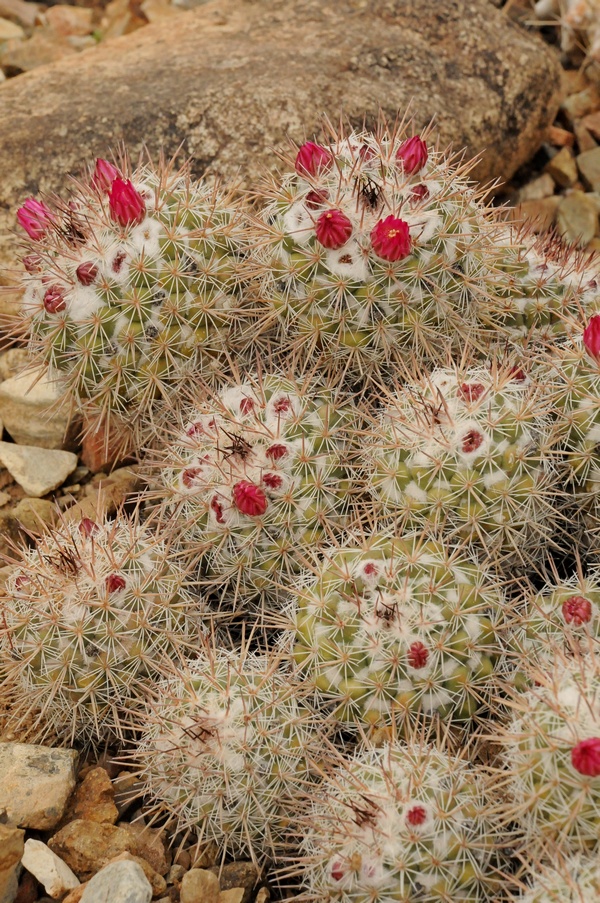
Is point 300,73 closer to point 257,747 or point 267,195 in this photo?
point 267,195

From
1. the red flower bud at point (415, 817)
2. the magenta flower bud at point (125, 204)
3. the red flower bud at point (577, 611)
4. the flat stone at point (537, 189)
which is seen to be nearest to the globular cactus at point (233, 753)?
the red flower bud at point (415, 817)

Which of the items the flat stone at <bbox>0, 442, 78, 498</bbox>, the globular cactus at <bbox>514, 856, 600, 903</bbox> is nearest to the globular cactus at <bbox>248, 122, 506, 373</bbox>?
the flat stone at <bbox>0, 442, 78, 498</bbox>

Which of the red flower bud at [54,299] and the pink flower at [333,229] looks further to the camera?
the red flower bud at [54,299]

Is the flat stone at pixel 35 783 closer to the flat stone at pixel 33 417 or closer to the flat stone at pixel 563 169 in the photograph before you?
the flat stone at pixel 33 417

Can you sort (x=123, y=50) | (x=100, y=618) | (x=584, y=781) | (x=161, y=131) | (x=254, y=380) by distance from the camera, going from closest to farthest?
(x=584, y=781)
(x=100, y=618)
(x=254, y=380)
(x=161, y=131)
(x=123, y=50)

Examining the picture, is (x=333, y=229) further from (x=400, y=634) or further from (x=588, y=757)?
(x=588, y=757)

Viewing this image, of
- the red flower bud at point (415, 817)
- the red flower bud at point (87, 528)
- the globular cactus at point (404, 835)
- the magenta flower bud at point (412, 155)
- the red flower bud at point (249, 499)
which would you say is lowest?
the globular cactus at point (404, 835)

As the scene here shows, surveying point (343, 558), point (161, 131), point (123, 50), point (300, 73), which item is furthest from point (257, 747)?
point (123, 50)
